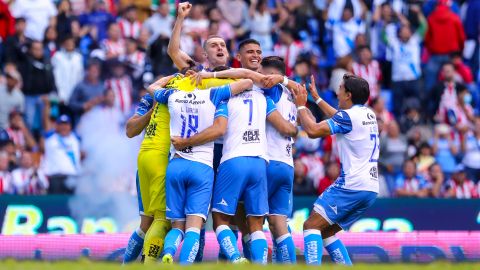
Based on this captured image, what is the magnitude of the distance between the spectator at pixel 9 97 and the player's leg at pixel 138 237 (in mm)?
7897

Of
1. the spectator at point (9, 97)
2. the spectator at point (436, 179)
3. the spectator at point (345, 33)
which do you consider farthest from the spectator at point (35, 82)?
the spectator at point (436, 179)

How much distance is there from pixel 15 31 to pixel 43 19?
662mm

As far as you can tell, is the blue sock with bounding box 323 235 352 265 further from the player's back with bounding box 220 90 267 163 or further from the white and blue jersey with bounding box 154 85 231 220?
the white and blue jersey with bounding box 154 85 231 220

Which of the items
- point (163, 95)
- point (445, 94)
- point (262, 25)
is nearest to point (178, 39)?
point (163, 95)

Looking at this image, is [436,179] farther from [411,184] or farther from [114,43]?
[114,43]

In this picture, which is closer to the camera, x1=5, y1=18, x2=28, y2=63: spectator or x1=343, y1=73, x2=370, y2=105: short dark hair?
x1=343, y1=73, x2=370, y2=105: short dark hair

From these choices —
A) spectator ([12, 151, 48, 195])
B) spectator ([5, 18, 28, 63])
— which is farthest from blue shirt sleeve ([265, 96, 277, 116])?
spectator ([5, 18, 28, 63])

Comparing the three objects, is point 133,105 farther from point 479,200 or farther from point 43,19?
point 479,200

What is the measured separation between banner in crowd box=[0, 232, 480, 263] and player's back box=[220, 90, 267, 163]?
3.44 meters

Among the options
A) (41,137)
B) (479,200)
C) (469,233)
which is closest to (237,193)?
(469,233)

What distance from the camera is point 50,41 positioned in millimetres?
24406

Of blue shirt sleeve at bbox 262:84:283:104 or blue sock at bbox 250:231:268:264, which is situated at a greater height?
blue shirt sleeve at bbox 262:84:283:104

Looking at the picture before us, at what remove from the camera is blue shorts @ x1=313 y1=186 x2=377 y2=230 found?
15.5 metres

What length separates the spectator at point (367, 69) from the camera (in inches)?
1000
